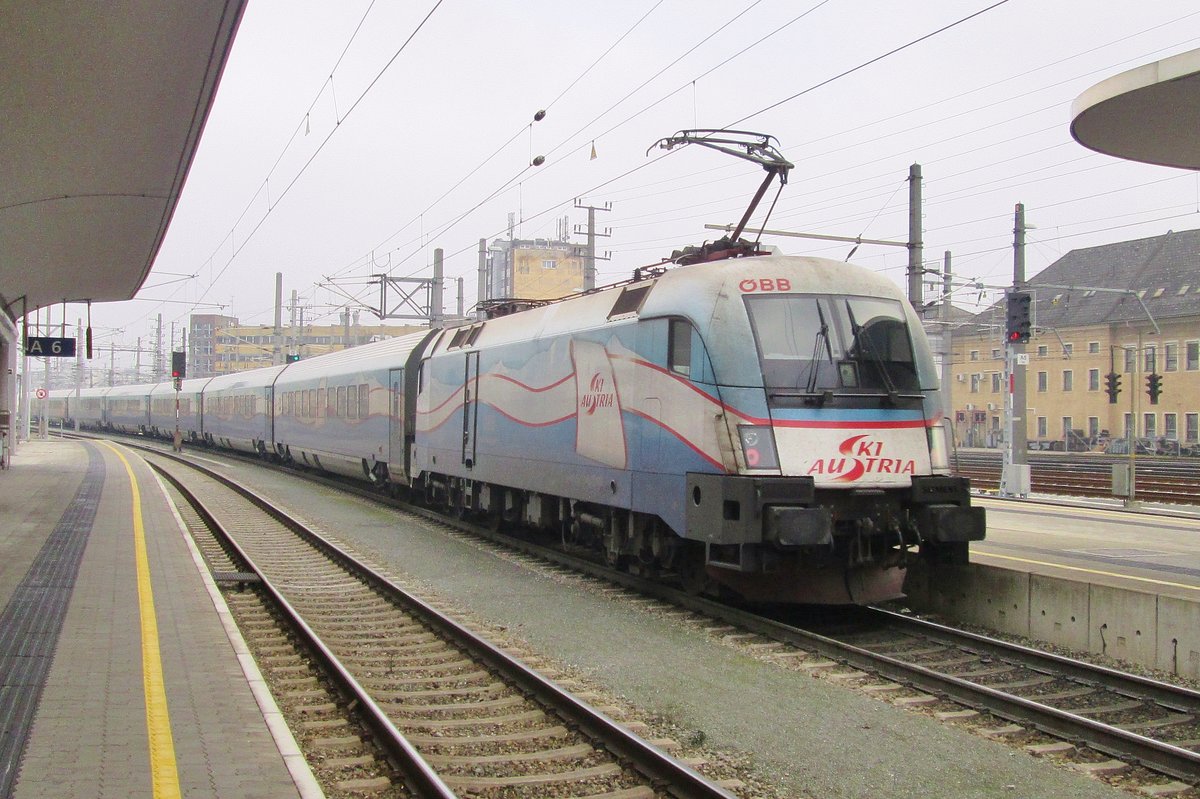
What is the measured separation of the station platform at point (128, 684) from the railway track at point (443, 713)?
60cm

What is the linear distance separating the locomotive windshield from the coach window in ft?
2.22

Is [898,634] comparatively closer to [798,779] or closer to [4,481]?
[798,779]

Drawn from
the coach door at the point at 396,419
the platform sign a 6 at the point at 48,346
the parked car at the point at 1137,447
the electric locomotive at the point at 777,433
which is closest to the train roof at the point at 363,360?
the coach door at the point at 396,419

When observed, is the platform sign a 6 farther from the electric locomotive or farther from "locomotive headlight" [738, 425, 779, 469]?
"locomotive headlight" [738, 425, 779, 469]

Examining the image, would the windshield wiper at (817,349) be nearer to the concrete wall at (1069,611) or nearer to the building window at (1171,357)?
the concrete wall at (1069,611)

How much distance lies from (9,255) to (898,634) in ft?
54.5

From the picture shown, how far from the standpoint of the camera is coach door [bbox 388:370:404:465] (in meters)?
20.6

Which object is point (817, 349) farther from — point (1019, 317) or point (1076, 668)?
point (1019, 317)

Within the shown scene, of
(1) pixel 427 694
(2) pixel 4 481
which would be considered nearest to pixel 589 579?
(1) pixel 427 694

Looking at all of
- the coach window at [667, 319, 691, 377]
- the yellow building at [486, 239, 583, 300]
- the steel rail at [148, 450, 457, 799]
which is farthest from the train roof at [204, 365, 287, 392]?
the yellow building at [486, 239, 583, 300]

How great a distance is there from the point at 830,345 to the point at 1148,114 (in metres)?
4.04

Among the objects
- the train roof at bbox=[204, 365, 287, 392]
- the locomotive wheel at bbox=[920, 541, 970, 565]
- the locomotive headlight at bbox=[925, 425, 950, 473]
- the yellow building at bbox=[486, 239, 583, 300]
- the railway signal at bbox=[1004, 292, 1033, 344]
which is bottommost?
the locomotive wheel at bbox=[920, 541, 970, 565]

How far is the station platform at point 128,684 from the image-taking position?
→ 5258 mm

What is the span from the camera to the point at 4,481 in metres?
25.4
